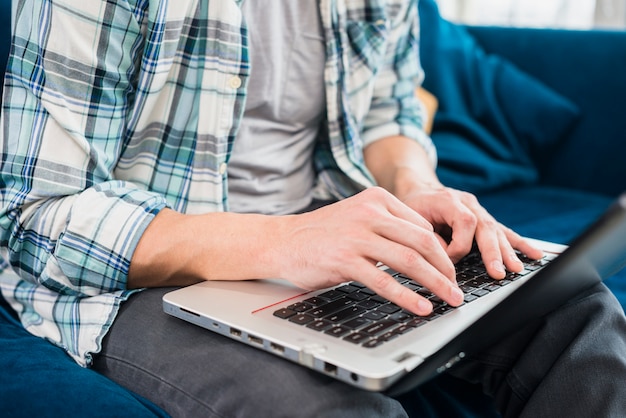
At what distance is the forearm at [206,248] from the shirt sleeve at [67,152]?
0.05ft

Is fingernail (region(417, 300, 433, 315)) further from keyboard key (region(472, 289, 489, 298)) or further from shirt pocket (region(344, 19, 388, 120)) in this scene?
A: shirt pocket (region(344, 19, 388, 120))

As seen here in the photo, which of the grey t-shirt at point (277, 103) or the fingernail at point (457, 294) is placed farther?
the grey t-shirt at point (277, 103)

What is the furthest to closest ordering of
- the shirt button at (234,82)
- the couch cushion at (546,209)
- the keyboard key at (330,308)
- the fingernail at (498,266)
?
the couch cushion at (546,209), the shirt button at (234,82), the fingernail at (498,266), the keyboard key at (330,308)

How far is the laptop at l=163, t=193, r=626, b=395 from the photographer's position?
0.58 meters

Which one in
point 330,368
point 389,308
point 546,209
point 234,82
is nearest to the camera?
point 330,368

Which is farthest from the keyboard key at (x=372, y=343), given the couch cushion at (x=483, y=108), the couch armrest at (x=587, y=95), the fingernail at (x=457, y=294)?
the couch armrest at (x=587, y=95)

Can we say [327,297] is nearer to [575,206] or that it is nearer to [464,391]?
[464,391]

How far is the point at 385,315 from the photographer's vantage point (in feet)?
2.25

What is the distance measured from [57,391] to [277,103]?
50 cm

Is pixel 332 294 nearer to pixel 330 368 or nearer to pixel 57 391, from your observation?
pixel 330 368

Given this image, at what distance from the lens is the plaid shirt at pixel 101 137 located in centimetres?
78

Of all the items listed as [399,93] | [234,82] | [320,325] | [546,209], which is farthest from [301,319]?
[546,209]

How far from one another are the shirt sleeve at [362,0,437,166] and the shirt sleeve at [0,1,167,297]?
0.53 m

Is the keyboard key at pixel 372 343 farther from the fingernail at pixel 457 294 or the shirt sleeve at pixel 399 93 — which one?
the shirt sleeve at pixel 399 93
